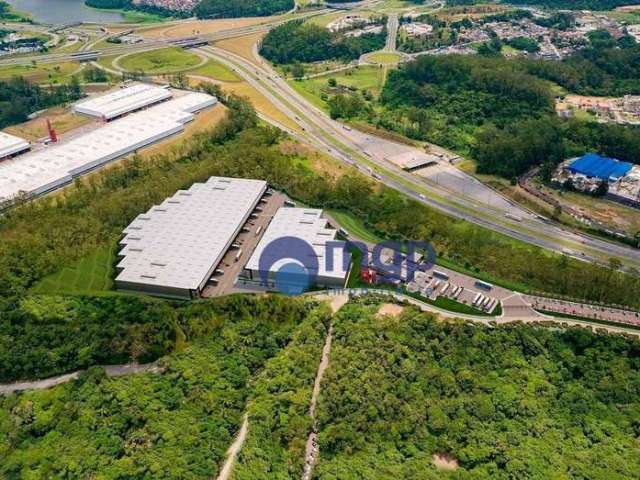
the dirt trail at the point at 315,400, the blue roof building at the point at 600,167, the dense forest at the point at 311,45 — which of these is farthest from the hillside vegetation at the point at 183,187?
the dense forest at the point at 311,45

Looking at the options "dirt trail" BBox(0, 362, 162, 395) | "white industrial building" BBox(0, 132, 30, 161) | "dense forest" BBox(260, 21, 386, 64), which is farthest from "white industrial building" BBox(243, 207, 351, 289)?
"dense forest" BBox(260, 21, 386, 64)

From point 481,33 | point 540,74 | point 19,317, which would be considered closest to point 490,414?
point 19,317

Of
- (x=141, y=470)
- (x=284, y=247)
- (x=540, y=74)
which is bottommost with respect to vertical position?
(x=141, y=470)

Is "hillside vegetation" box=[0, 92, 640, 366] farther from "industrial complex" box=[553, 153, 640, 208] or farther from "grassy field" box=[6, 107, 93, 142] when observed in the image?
"grassy field" box=[6, 107, 93, 142]

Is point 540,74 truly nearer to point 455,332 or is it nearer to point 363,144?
point 363,144

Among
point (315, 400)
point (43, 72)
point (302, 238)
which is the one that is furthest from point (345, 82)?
point (315, 400)

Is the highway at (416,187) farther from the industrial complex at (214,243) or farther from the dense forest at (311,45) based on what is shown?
the industrial complex at (214,243)
